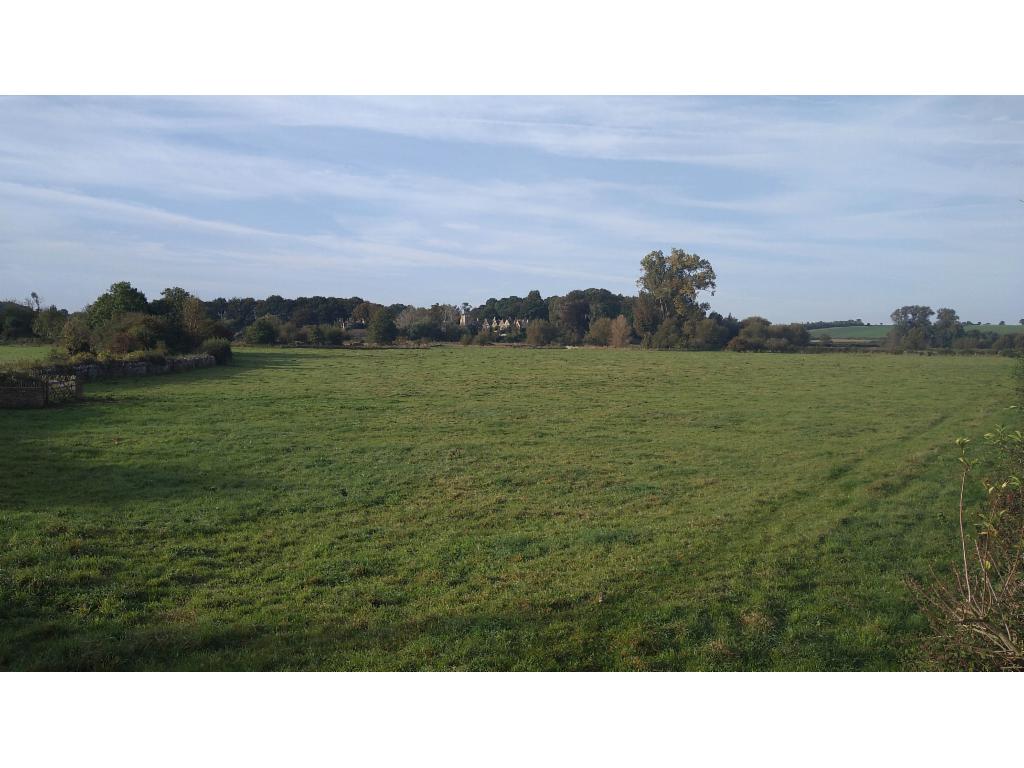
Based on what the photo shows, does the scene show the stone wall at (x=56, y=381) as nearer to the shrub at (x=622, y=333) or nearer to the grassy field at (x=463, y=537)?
the grassy field at (x=463, y=537)

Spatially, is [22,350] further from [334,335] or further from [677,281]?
[677,281]

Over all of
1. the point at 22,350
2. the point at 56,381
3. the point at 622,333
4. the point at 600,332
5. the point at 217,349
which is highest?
the point at 600,332

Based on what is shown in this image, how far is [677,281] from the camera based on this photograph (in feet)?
146

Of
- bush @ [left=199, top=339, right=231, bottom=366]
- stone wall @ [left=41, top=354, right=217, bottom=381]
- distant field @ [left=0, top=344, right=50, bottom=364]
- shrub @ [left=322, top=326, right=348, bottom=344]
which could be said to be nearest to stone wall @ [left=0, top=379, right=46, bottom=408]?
stone wall @ [left=41, top=354, right=217, bottom=381]

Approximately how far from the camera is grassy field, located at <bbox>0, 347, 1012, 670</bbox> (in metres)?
5.38

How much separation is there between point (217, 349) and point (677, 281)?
94.8ft

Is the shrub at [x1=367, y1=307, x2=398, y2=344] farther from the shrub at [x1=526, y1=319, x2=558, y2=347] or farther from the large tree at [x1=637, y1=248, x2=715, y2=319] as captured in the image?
the large tree at [x1=637, y1=248, x2=715, y2=319]

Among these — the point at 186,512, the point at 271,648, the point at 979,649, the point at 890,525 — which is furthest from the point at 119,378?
the point at 979,649

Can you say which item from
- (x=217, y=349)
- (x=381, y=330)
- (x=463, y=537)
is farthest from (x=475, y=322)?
(x=463, y=537)

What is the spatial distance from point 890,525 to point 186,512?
9.55 metres

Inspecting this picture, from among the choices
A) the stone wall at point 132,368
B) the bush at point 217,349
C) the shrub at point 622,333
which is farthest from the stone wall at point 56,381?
the shrub at point 622,333

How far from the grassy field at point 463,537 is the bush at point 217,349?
671 inches

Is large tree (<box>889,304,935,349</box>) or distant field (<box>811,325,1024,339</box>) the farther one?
distant field (<box>811,325,1024,339</box>)

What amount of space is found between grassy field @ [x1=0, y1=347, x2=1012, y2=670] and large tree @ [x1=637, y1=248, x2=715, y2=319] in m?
25.3
